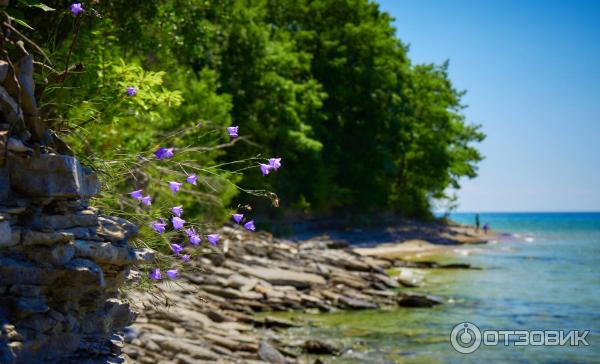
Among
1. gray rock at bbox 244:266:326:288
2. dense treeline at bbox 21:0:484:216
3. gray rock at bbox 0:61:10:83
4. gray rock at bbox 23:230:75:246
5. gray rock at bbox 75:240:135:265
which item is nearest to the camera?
gray rock at bbox 23:230:75:246

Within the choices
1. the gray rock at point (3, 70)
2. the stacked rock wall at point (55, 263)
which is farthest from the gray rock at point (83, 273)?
the gray rock at point (3, 70)

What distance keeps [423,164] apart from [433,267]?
20.5 meters

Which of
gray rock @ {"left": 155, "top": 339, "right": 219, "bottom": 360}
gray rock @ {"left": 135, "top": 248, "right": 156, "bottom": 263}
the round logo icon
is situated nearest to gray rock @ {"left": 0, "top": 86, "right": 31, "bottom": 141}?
gray rock @ {"left": 135, "top": 248, "right": 156, "bottom": 263}

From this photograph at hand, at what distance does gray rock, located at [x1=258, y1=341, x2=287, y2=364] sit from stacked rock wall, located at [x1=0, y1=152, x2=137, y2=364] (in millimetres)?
4488

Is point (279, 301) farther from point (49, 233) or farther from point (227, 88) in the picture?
point (227, 88)

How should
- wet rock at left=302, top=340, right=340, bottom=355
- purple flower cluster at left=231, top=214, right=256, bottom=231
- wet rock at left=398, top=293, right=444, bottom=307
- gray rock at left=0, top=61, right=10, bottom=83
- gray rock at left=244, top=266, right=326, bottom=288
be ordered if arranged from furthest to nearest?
gray rock at left=244, top=266, right=326, bottom=288 < wet rock at left=398, top=293, right=444, bottom=307 < wet rock at left=302, top=340, right=340, bottom=355 < purple flower cluster at left=231, top=214, right=256, bottom=231 < gray rock at left=0, top=61, right=10, bottom=83

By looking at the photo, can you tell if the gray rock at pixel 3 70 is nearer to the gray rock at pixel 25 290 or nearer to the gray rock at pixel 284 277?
the gray rock at pixel 25 290

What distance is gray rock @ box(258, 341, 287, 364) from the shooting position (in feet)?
29.9

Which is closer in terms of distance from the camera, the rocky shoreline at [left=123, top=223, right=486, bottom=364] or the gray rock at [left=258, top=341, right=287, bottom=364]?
the rocky shoreline at [left=123, top=223, right=486, bottom=364]

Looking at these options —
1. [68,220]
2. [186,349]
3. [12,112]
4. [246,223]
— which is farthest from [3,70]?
[186,349]

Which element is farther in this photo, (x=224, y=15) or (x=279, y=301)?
(x=224, y=15)

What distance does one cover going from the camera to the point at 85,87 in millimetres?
7582

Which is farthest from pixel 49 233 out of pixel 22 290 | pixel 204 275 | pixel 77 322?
pixel 204 275

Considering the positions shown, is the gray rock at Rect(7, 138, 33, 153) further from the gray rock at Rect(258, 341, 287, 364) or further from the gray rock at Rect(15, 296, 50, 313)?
the gray rock at Rect(258, 341, 287, 364)
